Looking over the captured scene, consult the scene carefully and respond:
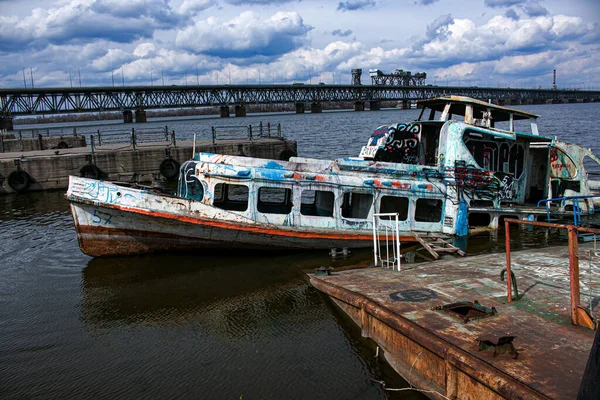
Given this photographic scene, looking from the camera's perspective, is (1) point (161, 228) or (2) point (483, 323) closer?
(2) point (483, 323)

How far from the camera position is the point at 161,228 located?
1224cm

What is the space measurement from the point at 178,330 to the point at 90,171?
18.9m

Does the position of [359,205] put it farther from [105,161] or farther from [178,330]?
[105,161]

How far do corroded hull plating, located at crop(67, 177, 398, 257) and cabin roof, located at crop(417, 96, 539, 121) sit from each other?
493 cm

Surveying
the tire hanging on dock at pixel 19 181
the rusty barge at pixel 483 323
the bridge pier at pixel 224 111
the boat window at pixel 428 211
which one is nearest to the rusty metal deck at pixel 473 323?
the rusty barge at pixel 483 323

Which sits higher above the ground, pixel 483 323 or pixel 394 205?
pixel 394 205

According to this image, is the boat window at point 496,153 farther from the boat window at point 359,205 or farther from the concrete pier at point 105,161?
the concrete pier at point 105,161

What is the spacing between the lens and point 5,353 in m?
8.00

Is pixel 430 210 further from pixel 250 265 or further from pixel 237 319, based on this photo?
pixel 237 319

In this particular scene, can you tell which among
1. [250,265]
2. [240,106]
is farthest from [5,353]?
[240,106]

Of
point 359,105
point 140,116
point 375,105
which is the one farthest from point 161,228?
point 375,105

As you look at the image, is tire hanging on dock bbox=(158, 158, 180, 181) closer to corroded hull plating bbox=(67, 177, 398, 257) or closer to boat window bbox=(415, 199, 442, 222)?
corroded hull plating bbox=(67, 177, 398, 257)

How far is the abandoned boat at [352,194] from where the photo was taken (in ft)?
39.4

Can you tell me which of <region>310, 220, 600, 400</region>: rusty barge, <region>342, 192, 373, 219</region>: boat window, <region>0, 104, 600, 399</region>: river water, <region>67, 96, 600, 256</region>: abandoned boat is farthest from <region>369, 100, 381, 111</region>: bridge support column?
<region>310, 220, 600, 400</region>: rusty barge
